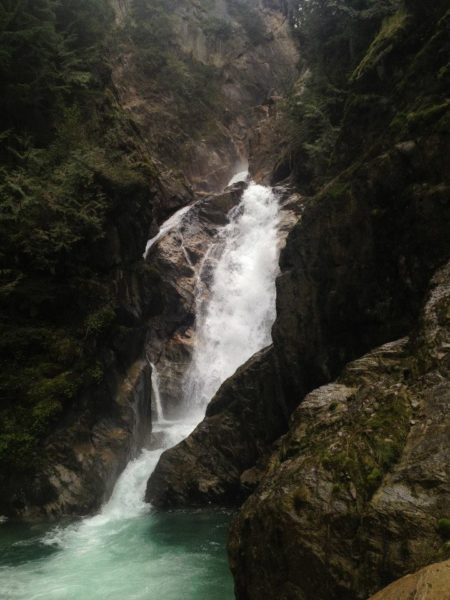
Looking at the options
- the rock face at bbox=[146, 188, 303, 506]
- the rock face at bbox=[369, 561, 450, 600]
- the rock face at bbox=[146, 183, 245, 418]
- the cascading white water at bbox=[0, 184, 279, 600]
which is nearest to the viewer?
the rock face at bbox=[369, 561, 450, 600]

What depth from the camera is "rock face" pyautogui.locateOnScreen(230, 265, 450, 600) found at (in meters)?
5.41

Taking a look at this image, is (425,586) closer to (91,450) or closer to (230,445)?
(230,445)

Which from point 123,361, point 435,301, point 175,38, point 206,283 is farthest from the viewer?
point 175,38

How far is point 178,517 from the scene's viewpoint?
1508 centimetres

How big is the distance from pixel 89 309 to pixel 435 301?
524 inches

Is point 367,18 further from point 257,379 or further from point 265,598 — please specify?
point 265,598

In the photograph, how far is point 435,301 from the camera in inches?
330

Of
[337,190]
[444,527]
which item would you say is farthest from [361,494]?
[337,190]

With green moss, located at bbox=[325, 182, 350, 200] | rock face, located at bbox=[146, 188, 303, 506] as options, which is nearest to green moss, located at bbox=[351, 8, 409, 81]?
green moss, located at bbox=[325, 182, 350, 200]

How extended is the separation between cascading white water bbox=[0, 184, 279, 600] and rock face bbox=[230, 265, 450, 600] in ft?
14.6

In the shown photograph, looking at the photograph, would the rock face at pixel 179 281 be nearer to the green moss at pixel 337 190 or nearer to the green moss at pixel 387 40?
the green moss at pixel 337 190

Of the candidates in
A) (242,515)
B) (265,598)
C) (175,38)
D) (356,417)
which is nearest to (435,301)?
(356,417)

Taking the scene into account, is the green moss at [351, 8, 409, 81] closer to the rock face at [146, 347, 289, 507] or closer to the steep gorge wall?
the steep gorge wall

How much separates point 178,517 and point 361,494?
10.6 m
